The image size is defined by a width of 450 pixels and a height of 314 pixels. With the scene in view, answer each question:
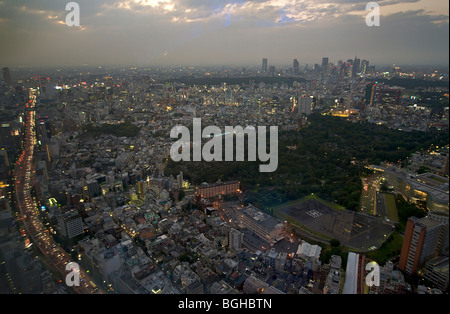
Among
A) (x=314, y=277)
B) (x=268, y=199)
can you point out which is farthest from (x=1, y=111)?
(x=314, y=277)

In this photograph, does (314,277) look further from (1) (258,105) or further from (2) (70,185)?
(1) (258,105)

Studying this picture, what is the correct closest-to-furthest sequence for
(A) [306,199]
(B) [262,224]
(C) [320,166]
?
1. (B) [262,224]
2. (A) [306,199]
3. (C) [320,166]

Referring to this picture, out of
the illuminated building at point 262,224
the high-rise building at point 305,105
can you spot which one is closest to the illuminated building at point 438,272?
the illuminated building at point 262,224

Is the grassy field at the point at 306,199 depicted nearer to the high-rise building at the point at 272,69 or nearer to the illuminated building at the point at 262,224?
the illuminated building at the point at 262,224

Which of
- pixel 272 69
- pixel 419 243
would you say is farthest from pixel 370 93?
pixel 419 243

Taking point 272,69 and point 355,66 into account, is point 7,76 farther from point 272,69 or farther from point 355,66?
point 355,66

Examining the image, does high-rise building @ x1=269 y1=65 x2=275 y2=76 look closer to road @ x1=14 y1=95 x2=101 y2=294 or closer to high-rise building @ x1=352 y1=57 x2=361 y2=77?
high-rise building @ x1=352 y1=57 x2=361 y2=77
